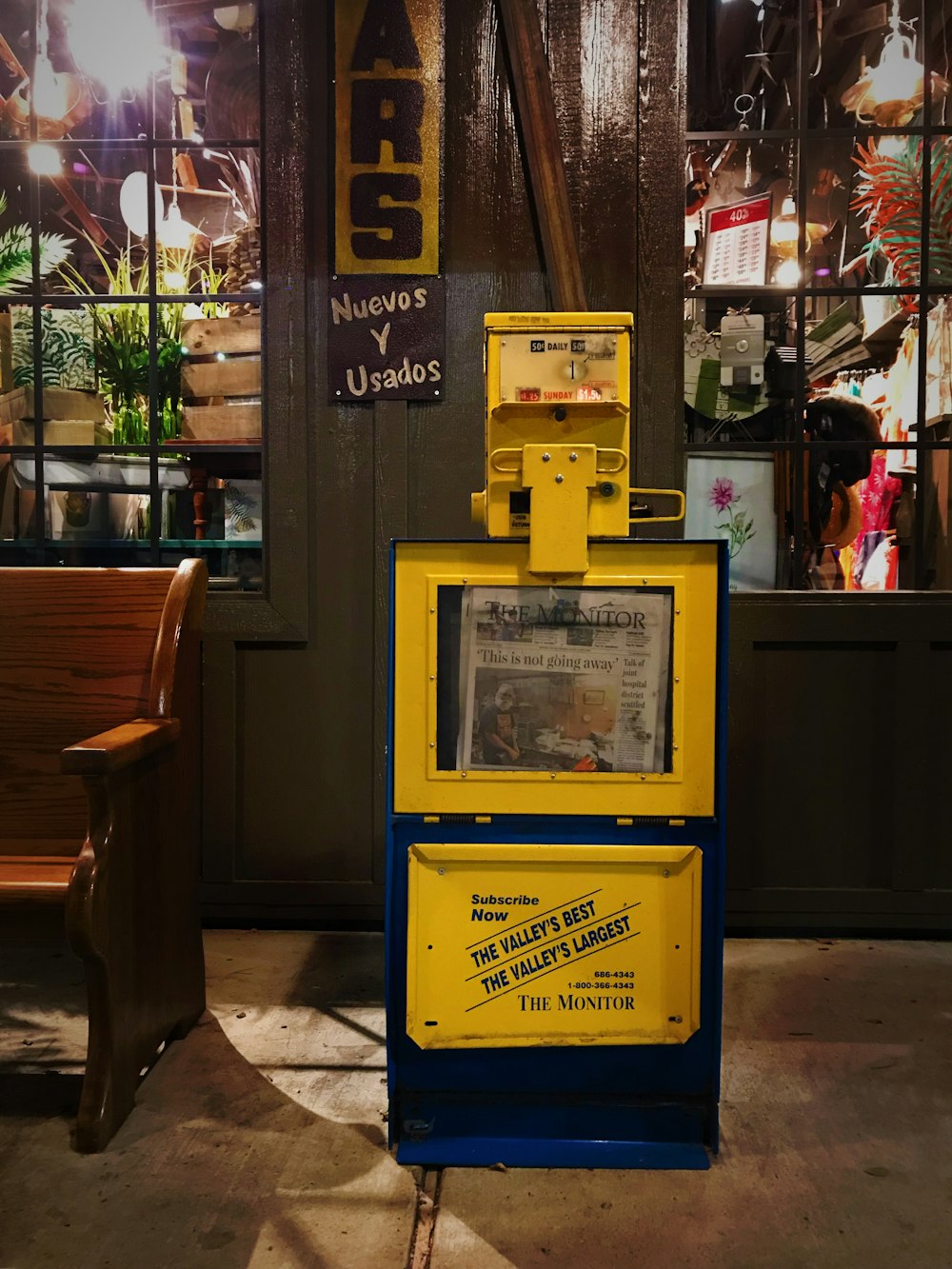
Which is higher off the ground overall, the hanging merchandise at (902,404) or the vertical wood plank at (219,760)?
the hanging merchandise at (902,404)

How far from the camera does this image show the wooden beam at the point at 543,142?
3.46m

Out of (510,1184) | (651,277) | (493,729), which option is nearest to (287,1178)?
(510,1184)

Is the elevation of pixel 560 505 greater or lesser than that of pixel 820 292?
lesser

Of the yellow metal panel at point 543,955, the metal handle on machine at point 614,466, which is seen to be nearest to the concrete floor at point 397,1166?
the yellow metal panel at point 543,955

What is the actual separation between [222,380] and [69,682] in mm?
1476

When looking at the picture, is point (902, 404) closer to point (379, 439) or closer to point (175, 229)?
point (379, 439)

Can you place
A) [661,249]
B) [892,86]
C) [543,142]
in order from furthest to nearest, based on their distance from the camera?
[892,86], [661,249], [543,142]

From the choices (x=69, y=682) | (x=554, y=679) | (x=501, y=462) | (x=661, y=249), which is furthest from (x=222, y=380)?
(x=554, y=679)

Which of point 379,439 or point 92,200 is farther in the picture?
point 92,200

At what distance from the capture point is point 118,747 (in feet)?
7.70

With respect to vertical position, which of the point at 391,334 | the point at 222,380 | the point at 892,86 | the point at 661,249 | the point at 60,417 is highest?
the point at 892,86

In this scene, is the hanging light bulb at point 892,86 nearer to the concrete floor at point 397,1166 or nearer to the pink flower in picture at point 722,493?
the pink flower in picture at point 722,493

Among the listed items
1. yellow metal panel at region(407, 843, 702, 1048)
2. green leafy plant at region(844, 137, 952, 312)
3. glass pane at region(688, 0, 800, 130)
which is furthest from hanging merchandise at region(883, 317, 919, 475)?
yellow metal panel at region(407, 843, 702, 1048)

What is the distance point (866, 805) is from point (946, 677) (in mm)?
575
